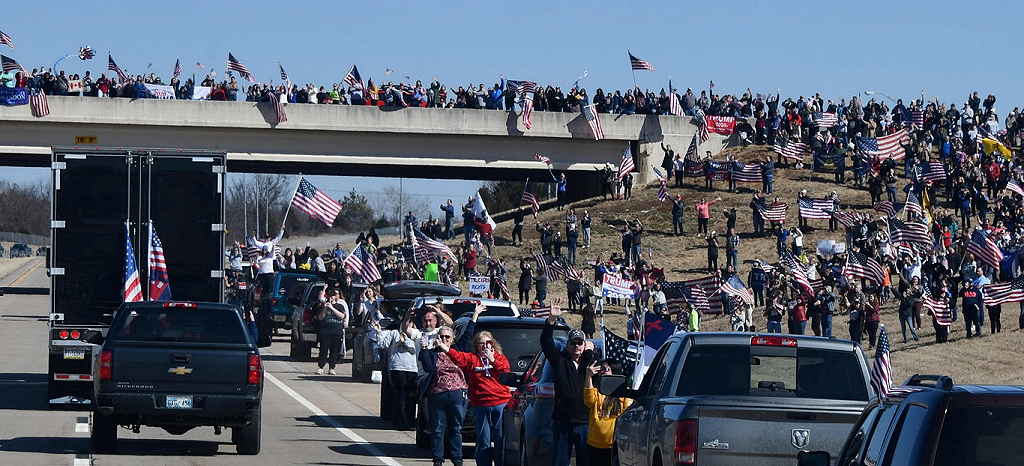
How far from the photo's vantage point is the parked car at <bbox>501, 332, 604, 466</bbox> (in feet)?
41.6

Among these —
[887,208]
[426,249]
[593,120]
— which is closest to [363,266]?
[426,249]

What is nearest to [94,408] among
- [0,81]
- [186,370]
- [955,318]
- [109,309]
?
[186,370]

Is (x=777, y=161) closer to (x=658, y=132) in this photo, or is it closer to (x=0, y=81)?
(x=658, y=132)

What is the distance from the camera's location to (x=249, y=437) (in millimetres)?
15664

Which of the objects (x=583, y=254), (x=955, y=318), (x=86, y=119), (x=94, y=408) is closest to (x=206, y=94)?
(x=86, y=119)

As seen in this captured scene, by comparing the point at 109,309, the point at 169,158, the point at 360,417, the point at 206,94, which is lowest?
the point at 360,417

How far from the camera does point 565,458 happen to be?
40.2 ft

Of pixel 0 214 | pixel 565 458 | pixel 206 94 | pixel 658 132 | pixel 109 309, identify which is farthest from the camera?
pixel 0 214

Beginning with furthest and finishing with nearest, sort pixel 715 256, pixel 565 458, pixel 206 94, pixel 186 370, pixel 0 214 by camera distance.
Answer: pixel 0 214, pixel 206 94, pixel 715 256, pixel 186 370, pixel 565 458

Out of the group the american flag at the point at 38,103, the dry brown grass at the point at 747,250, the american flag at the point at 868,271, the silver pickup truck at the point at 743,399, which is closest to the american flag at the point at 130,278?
the silver pickup truck at the point at 743,399

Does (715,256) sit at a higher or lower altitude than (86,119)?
lower

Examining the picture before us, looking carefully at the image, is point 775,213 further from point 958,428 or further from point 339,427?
point 958,428

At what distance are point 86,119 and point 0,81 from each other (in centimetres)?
331

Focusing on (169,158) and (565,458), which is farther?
(169,158)
